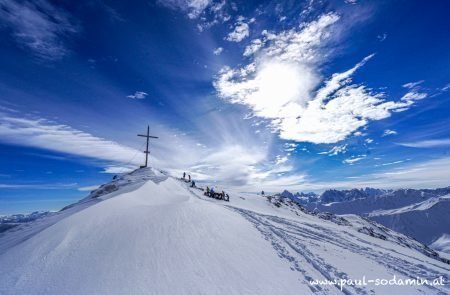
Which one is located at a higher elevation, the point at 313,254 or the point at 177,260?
the point at 177,260

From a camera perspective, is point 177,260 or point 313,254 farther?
point 313,254

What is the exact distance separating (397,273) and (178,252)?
12.8 meters

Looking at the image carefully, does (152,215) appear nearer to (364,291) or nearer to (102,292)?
(102,292)

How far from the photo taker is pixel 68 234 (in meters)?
13.6

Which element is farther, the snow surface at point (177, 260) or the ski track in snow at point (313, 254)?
the ski track in snow at point (313, 254)

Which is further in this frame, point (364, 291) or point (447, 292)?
point (447, 292)

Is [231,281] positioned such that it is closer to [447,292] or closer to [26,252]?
[26,252]

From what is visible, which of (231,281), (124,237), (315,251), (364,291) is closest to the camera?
(231,281)

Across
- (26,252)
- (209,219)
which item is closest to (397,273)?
(209,219)

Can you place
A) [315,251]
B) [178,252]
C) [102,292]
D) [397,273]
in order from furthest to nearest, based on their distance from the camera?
[315,251] → [397,273] → [178,252] → [102,292]

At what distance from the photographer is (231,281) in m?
10.6

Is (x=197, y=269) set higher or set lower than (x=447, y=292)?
higher

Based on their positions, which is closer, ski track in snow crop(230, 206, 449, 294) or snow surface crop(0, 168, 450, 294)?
snow surface crop(0, 168, 450, 294)

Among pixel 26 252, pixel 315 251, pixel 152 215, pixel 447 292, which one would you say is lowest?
pixel 447 292
